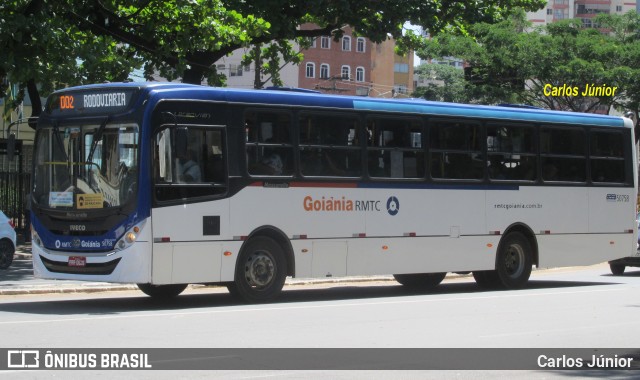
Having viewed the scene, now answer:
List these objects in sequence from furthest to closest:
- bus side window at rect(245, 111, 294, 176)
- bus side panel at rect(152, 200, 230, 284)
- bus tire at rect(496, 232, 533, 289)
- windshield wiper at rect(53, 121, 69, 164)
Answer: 1. bus tire at rect(496, 232, 533, 289)
2. bus side window at rect(245, 111, 294, 176)
3. windshield wiper at rect(53, 121, 69, 164)
4. bus side panel at rect(152, 200, 230, 284)

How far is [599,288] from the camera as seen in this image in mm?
20984

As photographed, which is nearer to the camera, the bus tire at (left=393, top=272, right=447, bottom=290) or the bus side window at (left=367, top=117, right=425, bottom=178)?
the bus side window at (left=367, top=117, right=425, bottom=178)

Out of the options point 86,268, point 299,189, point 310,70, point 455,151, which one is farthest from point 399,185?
point 310,70

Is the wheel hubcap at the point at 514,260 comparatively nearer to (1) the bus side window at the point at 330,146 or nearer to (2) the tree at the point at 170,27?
(1) the bus side window at the point at 330,146

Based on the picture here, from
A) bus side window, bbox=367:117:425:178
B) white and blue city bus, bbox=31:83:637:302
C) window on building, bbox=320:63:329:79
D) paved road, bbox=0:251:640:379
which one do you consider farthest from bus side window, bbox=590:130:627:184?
window on building, bbox=320:63:329:79

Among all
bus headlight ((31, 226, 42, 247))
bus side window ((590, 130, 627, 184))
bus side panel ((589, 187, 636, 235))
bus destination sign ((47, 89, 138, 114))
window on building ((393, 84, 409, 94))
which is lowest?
bus headlight ((31, 226, 42, 247))

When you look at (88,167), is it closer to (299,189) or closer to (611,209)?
(299,189)

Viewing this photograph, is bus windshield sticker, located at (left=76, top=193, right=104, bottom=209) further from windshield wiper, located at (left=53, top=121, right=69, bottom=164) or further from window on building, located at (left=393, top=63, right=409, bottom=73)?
window on building, located at (left=393, top=63, right=409, bottom=73)

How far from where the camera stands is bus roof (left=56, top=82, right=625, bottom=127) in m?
15.5

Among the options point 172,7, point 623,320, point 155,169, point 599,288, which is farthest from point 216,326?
point 172,7

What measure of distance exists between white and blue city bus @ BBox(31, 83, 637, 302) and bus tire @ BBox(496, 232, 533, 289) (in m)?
0.03

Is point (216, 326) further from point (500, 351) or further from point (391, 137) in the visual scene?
point (391, 137)

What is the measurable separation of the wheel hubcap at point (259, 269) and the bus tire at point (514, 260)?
Answer: 5311 mm

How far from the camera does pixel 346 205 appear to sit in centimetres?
1752
